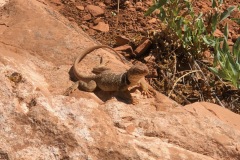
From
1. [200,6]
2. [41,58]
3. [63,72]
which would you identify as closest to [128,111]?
[63,72]

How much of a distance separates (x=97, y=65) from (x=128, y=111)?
44.8 inches

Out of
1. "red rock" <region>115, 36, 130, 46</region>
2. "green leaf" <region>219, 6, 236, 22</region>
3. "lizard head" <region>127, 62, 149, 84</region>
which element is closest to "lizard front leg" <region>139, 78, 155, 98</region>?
"lizard head" <region>127, 62, 149, 84</region>

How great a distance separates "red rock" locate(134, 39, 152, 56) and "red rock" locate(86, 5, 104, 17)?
3.64 feet

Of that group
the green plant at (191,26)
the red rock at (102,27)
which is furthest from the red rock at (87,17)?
Answer: the green plant at (191,26)

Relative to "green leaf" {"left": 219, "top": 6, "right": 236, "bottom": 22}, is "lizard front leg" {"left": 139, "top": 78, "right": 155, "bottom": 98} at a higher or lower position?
lower

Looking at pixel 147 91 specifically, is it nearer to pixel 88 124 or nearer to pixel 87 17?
pixel 88 124

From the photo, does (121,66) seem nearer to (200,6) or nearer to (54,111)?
(54,111)

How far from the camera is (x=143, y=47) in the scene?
5.90 meters

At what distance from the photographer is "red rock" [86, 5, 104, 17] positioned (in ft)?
21.8

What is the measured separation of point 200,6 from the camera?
22.3 feet

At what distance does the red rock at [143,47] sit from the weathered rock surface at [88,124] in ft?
6.06

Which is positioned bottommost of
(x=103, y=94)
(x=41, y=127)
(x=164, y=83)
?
(x=164, y=83)

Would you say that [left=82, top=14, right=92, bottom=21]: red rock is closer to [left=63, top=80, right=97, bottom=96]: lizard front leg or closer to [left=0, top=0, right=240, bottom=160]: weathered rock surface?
[left=0, top=0, right=240, bottom=160]: weathered rock surface

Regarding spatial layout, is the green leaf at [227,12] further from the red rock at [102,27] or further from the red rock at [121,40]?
the red rock at [102,27]
